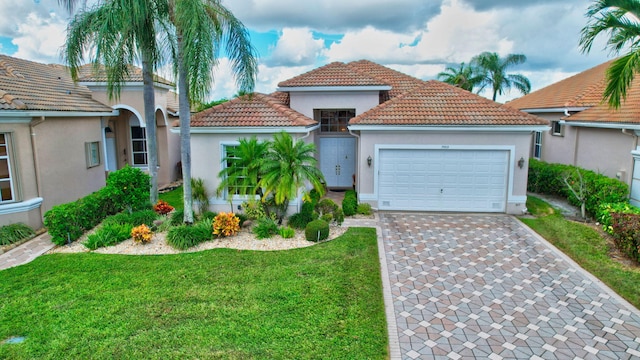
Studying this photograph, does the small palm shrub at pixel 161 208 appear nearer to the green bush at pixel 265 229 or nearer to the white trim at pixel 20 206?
the white trim at pixel 20 206

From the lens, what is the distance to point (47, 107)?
13.5 meters

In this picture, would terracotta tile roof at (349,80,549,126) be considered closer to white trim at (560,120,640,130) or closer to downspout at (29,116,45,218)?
white trim at (560,120,640,130)

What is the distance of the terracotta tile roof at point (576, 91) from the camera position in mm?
18188

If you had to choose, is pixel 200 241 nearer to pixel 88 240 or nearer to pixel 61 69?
pixel 88 240

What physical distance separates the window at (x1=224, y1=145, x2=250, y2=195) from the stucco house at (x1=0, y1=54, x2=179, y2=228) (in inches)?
232

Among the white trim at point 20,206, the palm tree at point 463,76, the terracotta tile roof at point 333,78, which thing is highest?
the palm tree at point 463,76

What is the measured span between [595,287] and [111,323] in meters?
9.92

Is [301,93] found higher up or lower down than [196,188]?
higher up

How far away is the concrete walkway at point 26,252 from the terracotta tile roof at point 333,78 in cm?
1029

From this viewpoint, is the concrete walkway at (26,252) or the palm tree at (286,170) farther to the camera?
the palm tree at (286,170)

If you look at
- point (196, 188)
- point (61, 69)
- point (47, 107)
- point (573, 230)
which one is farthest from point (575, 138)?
point (61, 69)

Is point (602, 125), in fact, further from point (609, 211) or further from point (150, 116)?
point (150, 116)

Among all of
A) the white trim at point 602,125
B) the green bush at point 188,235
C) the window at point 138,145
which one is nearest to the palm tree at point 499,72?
the white trim at point 602,125

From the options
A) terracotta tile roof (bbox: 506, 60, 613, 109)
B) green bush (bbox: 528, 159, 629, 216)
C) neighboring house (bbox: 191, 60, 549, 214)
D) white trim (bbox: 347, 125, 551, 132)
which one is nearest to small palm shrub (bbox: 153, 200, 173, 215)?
neighboring house (bbox: 191, 60, 549, 214)
